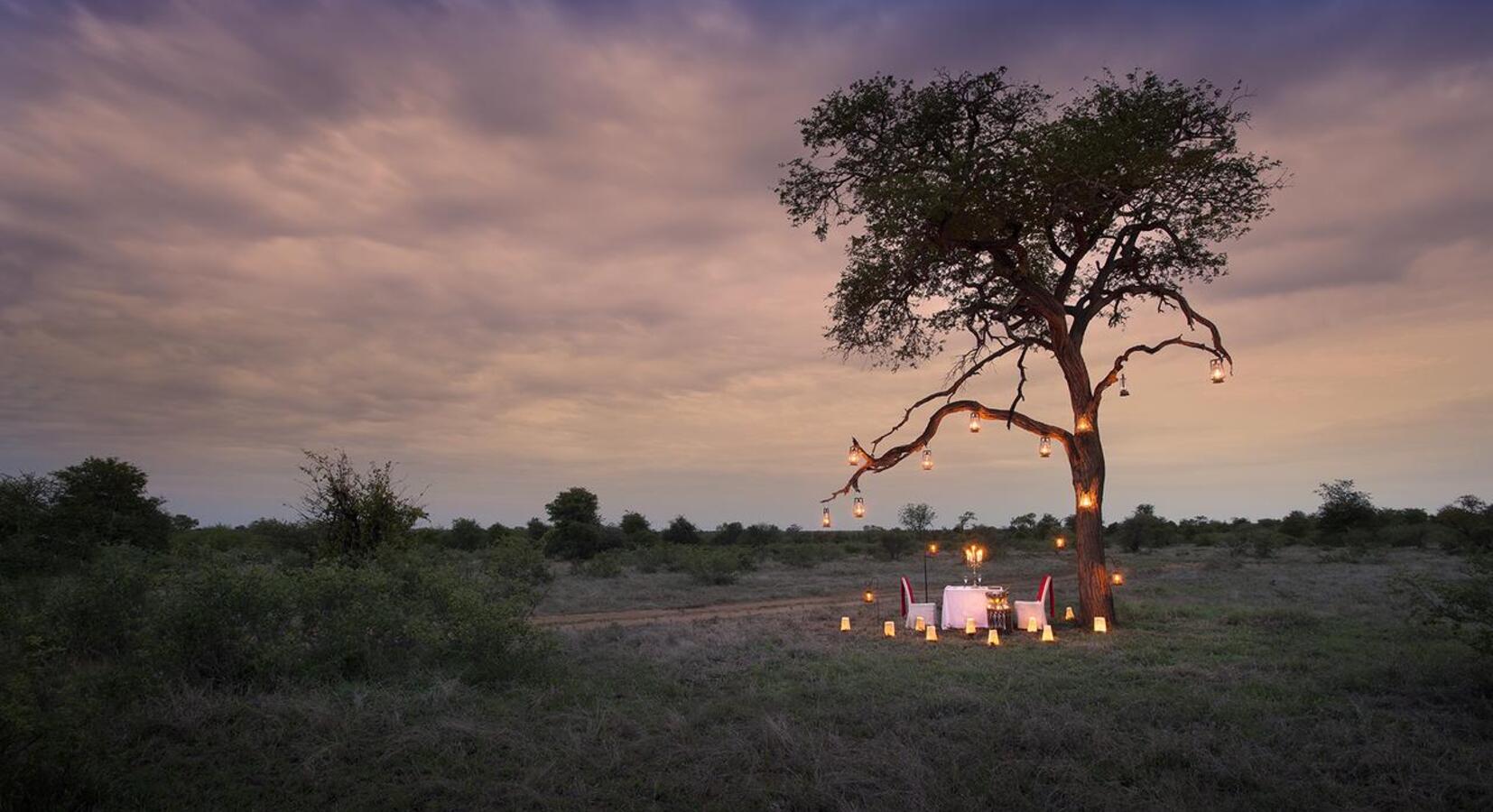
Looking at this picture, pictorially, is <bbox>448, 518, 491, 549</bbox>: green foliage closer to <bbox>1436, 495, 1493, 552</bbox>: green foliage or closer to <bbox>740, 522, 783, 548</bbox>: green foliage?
<bbox>740, 522, 783, 548</bbox>: green foliage

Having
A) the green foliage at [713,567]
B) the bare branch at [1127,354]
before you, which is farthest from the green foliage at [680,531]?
the bare branch at [1127,354]

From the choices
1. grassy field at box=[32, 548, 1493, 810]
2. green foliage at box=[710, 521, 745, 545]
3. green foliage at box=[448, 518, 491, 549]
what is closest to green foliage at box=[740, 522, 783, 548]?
green foliage at box=[710, 521, 745, 545]

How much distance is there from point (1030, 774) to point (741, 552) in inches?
1253

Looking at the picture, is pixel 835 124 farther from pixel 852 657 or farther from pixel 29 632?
pixel 29 632

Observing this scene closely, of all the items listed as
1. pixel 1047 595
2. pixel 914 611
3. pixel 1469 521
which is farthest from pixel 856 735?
pixel 1469 521

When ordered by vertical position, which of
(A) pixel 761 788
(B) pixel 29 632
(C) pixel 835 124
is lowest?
(A) pixel 761 788

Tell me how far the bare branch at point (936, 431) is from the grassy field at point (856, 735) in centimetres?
456

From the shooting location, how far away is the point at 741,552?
3778 cm

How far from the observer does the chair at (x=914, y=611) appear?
51.6 feet

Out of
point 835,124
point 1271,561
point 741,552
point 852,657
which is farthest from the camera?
point 741,552

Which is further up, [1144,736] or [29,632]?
[29,632]

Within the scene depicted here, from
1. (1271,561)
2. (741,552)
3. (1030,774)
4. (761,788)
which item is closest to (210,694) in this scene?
(761,788)

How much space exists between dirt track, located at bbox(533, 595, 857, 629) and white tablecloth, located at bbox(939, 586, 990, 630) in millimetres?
4594

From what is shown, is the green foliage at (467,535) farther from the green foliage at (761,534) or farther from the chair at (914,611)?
the chair at (914,611)
